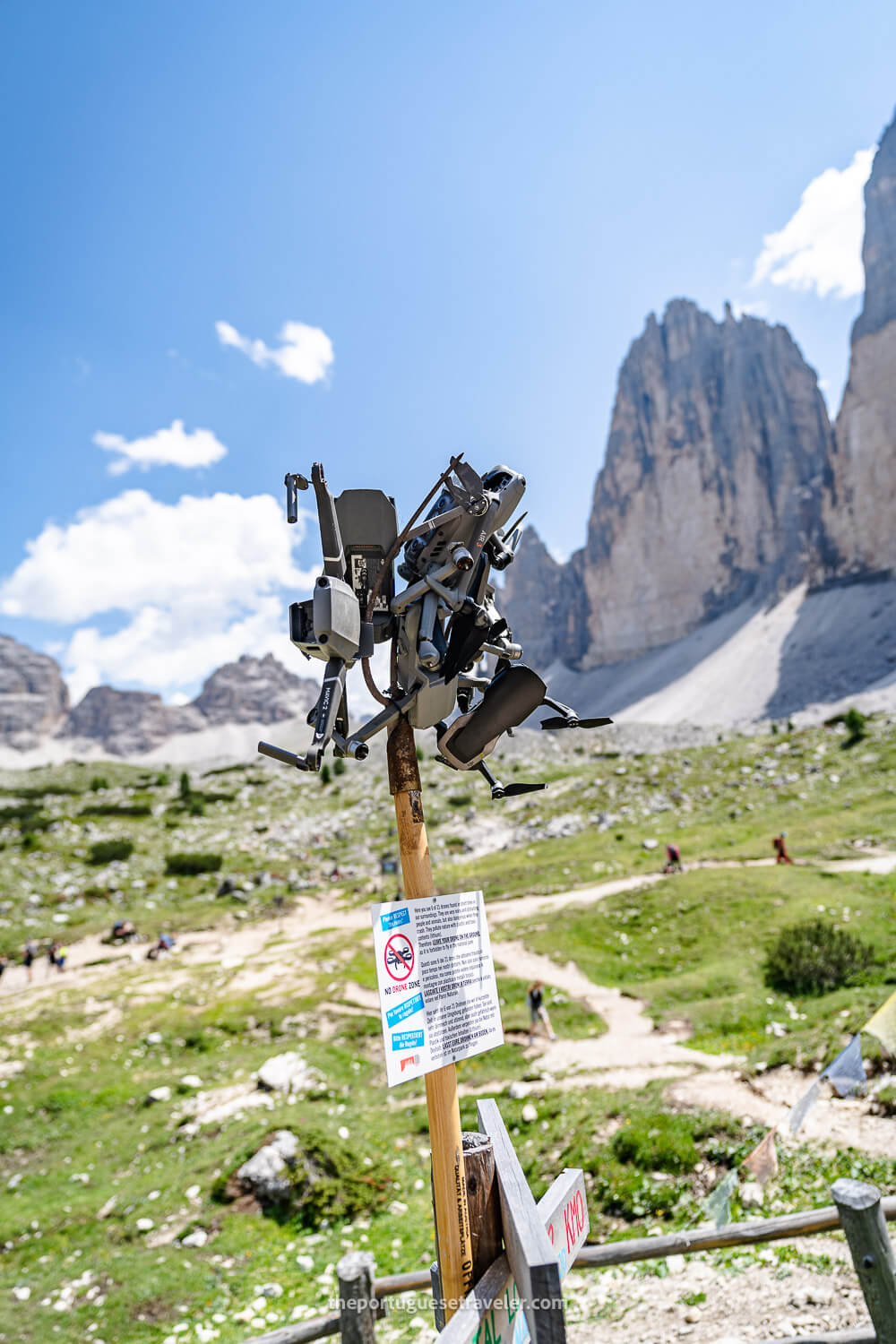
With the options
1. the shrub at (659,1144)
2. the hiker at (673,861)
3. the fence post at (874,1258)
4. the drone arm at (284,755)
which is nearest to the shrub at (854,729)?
the hiker at (673,861)

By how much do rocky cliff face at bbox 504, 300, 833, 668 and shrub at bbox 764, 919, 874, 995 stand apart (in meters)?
108

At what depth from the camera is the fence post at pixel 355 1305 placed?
15.1 feet

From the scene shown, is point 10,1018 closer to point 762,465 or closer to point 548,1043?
point 548,1043

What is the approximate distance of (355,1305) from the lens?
461cm

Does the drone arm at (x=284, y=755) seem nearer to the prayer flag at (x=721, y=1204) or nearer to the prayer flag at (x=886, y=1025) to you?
the prayer flag at (x=721, y=1204)

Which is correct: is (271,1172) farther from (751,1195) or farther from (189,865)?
(189,865)

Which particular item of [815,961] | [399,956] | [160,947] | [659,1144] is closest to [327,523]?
[399,956]

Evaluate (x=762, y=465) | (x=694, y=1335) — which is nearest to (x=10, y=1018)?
(x=694, y=1335)

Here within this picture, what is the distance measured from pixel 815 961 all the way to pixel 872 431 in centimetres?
9629

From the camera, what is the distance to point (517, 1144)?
8766mm

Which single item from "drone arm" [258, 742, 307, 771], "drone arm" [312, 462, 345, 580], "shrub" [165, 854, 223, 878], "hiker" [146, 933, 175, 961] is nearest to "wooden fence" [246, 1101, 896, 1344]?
"drone arm" [258, 742, 307, 771]

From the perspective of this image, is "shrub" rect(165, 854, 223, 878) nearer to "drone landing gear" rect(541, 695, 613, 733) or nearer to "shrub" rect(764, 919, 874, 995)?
"shrub" rect(764, 919, 874, 995)

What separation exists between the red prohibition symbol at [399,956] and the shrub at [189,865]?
124ft

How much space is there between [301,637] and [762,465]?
452ft
